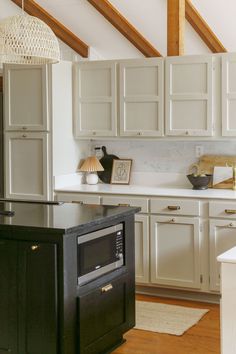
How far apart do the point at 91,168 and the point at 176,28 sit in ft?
5.06

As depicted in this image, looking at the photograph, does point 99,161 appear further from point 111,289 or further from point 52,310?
point 52,310

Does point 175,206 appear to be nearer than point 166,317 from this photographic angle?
No

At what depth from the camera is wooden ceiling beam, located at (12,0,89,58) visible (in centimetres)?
663

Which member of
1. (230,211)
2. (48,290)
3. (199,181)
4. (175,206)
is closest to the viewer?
(48,290)

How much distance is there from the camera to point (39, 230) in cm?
324

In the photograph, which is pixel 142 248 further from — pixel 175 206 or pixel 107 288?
pixel 107 288

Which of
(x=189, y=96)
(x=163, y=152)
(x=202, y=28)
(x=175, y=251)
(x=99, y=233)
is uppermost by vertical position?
(x=202, y=28)

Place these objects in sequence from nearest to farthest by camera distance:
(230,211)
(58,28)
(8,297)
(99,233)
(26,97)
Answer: (8,297)
(99,233)
(230,211)
(26,97)
(58,28)

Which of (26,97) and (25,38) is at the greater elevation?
(25,38)

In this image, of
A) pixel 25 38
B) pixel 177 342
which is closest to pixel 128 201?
pixel 177 342

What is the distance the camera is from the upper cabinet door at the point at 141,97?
17.4 ft

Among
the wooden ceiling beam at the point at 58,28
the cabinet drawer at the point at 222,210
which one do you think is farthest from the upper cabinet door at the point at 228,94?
the wooden ceiling beam at the point at 58,28

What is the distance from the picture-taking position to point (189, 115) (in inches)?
205

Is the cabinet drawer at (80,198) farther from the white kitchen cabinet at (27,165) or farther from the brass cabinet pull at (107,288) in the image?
the brass cabinet pull at (107,288)
